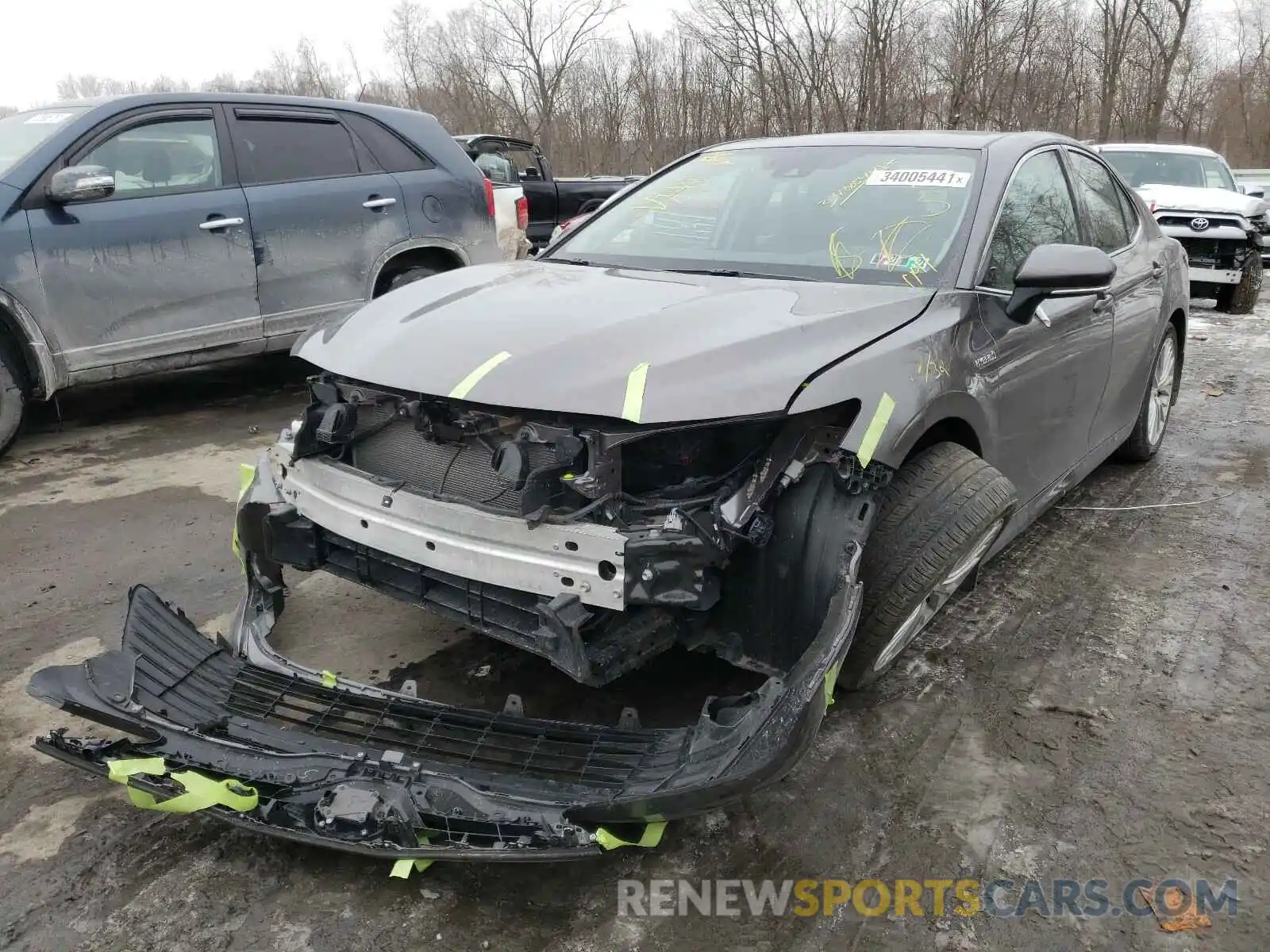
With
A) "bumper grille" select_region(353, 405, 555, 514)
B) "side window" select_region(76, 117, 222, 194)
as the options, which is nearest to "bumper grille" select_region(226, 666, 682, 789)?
"bumper grille" select_region(353, 405, 555, 514)

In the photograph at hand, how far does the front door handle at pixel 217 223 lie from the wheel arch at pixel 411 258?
36.8 inches

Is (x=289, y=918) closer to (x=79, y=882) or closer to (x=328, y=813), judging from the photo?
(x=328, y=813)

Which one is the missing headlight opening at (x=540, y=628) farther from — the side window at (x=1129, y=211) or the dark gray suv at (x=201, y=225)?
the dark gray suv at (x=201, y=225)

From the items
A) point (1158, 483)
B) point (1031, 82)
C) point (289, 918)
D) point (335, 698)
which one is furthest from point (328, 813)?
point (1031, 82)

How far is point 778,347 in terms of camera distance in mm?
2398

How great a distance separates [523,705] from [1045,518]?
2877 millimetres

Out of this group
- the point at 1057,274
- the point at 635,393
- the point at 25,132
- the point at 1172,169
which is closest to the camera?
the point at 635,393

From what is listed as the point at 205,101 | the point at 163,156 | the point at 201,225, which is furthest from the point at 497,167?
the point at 201,225

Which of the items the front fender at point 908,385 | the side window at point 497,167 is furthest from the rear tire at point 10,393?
the side window at point 497,167

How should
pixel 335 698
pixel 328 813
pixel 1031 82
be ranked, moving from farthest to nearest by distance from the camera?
pixel 1031 82, pixel 335 698, pixel 328 813

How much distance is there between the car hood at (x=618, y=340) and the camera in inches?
88.0

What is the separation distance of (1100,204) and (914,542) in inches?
96.6

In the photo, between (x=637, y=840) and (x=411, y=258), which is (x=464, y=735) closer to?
(x=637, y=840)

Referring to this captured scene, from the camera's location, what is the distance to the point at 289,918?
2061 millimetres
